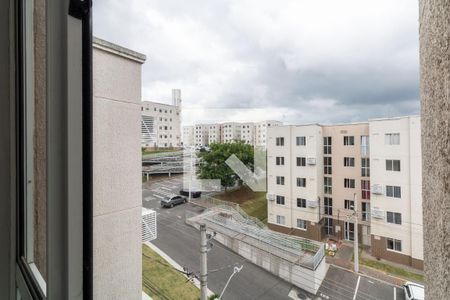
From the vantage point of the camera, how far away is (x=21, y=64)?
97 centimetres

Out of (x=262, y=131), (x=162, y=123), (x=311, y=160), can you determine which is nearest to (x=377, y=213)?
(x=311, y=160)

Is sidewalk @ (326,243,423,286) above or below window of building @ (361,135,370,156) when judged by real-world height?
below

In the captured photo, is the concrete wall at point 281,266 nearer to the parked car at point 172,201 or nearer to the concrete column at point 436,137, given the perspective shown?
the parked car at point 172,201

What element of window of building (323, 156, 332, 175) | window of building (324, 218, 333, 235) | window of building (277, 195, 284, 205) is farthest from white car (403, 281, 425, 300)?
window of building (277, 195, 284, 205)

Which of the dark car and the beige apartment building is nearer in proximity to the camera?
the beige apartment building

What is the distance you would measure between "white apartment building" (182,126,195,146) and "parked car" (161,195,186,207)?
218mm

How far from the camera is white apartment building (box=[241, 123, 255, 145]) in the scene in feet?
3.40

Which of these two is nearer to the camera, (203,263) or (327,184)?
(327,184)

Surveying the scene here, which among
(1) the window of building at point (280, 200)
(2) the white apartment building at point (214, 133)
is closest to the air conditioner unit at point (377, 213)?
(1) the window of building at point (280, 200)

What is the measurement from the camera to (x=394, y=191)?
0.63 meters

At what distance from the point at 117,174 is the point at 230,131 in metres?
0.45

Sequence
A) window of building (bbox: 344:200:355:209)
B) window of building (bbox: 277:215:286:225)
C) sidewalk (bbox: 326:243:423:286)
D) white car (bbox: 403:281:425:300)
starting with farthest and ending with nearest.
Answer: window of building (bbox: 277:215:286:225), window of building (bbox: 344:200:355:209), sidewalk (bbox: 326:243:423:286), white car (bbox: 403:281:425:300)

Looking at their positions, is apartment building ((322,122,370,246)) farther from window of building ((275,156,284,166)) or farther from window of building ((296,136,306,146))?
window of building ((275,156,284,166))

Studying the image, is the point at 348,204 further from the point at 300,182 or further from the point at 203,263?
the point at 203,263
